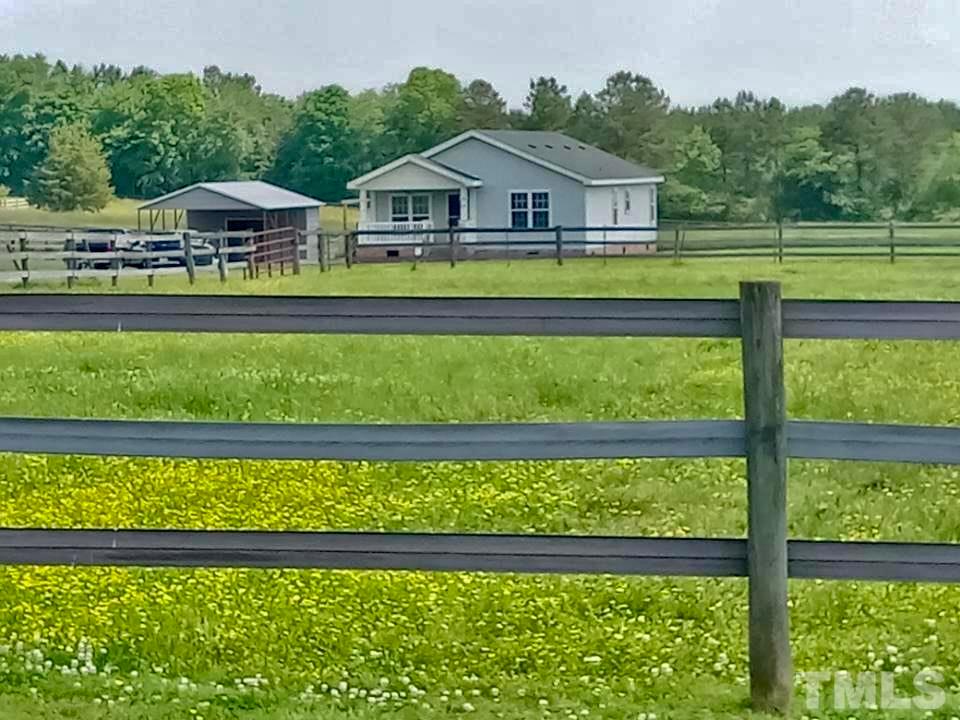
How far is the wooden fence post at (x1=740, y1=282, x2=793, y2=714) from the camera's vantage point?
2977 mm

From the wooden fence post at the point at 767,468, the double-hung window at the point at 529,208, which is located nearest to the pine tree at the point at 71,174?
the double-hung window at the point at 529,208

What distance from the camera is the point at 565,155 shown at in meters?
31.8

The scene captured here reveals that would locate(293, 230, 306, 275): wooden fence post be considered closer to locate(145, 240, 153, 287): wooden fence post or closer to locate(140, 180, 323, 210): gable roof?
locate(140, 180, 323, 210): gable roof

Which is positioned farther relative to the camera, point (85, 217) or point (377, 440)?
point (85, 217)

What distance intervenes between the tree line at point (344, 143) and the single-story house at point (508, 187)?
3.75ft

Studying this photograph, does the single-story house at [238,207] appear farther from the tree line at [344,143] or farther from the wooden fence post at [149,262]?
the wooden fence post at [149,262]

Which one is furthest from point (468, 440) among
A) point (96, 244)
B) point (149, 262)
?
point (96, 244)

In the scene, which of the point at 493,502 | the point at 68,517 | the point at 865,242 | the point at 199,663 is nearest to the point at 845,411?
the point at 493,502

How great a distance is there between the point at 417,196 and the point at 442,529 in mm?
28127

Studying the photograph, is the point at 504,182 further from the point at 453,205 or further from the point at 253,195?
the point at 253,195

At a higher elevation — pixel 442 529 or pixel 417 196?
pixel 417 196

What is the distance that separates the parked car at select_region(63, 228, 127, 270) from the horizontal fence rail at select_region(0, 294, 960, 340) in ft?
62.5

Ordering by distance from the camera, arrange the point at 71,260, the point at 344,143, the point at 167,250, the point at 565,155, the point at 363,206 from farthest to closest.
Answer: the point at 565,155
the point at 363,206
the point at 344,143
the point at 167,250
the point at 71,260

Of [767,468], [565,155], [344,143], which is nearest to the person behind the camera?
[767,468]
